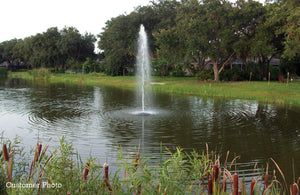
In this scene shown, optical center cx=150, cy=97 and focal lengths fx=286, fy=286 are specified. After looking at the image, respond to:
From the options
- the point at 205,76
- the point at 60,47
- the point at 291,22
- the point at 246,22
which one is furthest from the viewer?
the point at 60,47

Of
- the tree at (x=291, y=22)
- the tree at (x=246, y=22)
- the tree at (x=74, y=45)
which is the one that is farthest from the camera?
the tree at (x=74, y=45)

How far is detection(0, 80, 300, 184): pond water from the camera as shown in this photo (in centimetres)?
930

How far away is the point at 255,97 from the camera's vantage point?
23688 millimetres

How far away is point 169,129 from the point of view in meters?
12.3

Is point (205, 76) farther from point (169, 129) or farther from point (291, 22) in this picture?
point (169, 129)

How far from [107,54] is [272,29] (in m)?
34.0

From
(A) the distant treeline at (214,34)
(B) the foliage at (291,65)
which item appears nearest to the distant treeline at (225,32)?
(A) the distant treeline at (214,34)

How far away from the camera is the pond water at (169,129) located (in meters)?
9.30

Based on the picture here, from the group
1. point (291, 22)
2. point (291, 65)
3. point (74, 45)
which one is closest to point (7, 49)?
point (74, 45)

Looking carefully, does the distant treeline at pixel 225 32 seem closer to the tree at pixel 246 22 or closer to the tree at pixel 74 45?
the tree at pixel 246 22

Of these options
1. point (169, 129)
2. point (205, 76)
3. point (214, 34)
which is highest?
point (214, 34)

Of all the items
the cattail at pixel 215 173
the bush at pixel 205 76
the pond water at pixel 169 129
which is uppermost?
the bush at pixel 205 76

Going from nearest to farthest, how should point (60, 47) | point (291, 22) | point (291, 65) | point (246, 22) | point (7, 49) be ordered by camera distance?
point (291, 22)
point (246, 22)
point (291, 65)
point (60, 47)
point (7, 49)

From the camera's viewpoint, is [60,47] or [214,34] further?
[60,47]
